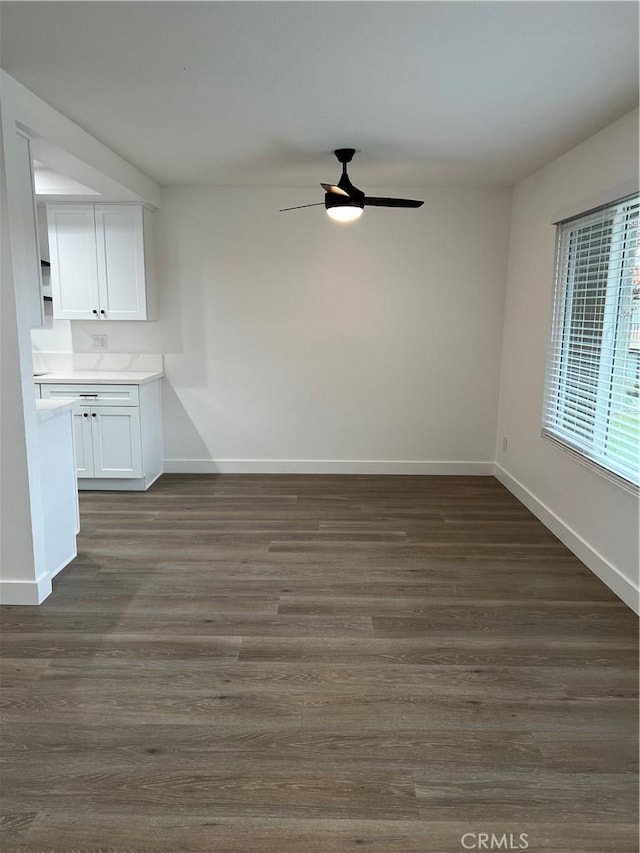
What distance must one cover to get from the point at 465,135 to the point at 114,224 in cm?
287

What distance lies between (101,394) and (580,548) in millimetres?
3737

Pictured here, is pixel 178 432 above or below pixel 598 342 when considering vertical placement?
below

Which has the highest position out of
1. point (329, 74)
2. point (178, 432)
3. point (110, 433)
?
point (329, 74)

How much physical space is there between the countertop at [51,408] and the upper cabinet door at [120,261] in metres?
1.72

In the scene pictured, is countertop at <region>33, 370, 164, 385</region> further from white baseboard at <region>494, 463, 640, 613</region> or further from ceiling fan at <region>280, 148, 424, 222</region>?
white baseboard at <region>494, 463, 640, 613</region>

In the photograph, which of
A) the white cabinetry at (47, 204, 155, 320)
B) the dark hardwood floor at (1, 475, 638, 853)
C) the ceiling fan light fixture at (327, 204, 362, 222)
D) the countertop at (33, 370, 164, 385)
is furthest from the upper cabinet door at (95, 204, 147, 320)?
the dark hardwood floor at (1, 475, 638, 853)

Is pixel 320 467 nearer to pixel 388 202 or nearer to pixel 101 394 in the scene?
pixel 101 394

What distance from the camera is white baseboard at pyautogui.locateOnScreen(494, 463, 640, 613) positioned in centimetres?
296

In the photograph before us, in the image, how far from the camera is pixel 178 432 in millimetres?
5316

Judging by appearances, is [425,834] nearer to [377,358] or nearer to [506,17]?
[506,17]

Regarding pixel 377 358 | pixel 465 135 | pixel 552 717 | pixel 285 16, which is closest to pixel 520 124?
pixel 465 135
